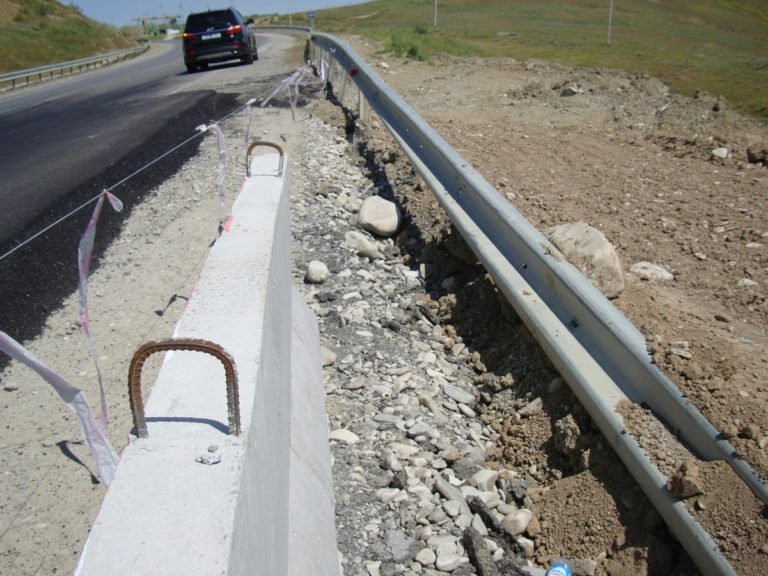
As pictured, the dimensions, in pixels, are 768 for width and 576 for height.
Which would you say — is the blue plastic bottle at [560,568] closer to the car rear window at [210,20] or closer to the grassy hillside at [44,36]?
the car rear window at [210,20]

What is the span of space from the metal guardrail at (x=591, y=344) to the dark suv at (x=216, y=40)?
18.2 m

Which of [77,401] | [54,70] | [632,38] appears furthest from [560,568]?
[632,38]

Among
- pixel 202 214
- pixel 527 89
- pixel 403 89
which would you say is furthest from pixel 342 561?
pixel 403 89

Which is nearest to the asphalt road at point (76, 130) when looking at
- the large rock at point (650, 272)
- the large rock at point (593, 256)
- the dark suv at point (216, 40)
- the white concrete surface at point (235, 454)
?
the dark suv at point (216, 40)

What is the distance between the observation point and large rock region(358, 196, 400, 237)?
695cm

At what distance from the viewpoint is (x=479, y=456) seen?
4.01 metres

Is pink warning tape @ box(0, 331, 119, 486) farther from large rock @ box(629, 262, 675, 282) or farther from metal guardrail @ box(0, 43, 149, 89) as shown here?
metal guardrail @ box(0, 43, 149, 89)

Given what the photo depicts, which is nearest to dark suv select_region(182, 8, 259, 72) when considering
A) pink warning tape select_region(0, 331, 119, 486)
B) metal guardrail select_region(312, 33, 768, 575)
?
metal guardrail select_region(312, 33, 768, 575)

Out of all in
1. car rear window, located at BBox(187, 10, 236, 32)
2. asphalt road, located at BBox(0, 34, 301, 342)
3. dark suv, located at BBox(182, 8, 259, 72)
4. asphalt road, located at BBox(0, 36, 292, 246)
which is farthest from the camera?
car rear window, located at BBox(187, 10, 236, 32)

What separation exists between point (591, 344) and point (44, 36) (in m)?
48.2

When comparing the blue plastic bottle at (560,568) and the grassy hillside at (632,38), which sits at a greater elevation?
the grassy hillside at (632,38)

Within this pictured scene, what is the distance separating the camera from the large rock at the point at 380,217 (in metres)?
6.95

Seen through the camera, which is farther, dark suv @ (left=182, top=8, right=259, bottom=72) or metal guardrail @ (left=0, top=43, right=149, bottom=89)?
metal guardrail @ (left=0, top=43, right=149, bottom=89)

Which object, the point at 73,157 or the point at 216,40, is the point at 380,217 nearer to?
the point at 73,157
